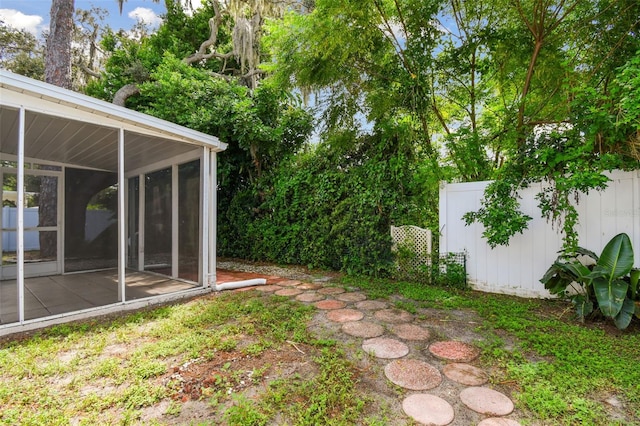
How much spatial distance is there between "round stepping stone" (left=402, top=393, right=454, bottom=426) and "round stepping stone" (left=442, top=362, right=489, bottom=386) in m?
0.31

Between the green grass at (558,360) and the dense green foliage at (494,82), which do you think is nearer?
the green grass at (558,360)

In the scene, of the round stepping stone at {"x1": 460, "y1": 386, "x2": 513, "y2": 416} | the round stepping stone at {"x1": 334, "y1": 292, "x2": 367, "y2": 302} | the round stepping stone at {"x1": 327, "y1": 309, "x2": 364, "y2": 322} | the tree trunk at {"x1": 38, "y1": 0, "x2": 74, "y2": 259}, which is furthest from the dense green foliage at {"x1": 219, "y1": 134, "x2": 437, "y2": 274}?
the tree trunk at {"x1": 38, "y1": 0, "x2": 74, "y2": 259}

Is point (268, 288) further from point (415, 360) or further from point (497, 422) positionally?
point (497, 422)

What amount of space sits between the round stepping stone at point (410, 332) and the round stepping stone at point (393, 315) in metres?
0.14

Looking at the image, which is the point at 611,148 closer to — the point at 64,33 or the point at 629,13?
the point at 629,13

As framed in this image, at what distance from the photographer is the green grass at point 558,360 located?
67.9 inches

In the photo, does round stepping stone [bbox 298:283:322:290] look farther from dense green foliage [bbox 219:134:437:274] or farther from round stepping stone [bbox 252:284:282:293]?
dense green foliage [bbox 219:134:437:274]

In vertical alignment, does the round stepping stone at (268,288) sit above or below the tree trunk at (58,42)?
below

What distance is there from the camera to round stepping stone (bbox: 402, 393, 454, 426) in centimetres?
165

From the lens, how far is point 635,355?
91.0 inches

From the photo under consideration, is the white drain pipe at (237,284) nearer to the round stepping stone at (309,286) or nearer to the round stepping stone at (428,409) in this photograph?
the round stepping stone at (309,286)

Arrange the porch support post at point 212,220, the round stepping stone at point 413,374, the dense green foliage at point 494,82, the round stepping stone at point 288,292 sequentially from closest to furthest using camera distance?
the round stepping stone at point 413,374
the dense green foliage at point 494,82
the round stepping stone at point 288,292
the porch support post at point 212,220

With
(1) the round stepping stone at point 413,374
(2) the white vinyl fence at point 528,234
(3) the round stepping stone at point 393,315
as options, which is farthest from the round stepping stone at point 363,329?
(2) the white vinyl fence at point 528,234

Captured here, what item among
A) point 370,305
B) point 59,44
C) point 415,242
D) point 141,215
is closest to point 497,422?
point 370,305
